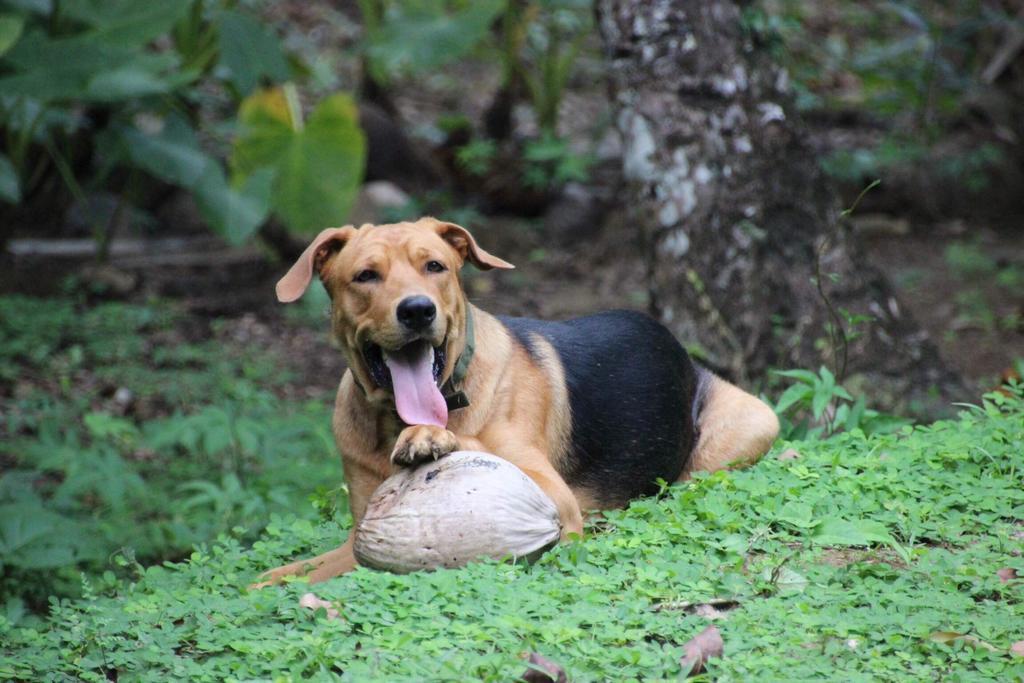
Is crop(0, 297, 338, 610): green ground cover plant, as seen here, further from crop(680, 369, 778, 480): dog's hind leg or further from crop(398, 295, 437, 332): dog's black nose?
crop(680, 369, 778, 480): dog's hind leg

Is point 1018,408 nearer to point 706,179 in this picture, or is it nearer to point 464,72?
point 706,179

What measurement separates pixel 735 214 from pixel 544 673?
446 centimetres

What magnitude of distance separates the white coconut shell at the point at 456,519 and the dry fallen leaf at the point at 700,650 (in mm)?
840

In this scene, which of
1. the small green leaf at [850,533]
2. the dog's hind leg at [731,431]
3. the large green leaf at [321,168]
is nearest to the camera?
the small green leaf at [850,533]

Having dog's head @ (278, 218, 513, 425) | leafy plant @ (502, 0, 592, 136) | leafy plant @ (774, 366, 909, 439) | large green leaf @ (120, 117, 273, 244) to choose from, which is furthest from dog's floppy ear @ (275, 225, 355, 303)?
leafy plant @ (502, 0, 592, 136)

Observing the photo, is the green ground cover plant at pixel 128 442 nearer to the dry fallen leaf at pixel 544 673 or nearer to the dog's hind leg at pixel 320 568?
the dog's hind leg at pixel 320 568

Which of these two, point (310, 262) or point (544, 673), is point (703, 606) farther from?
point (310, 262)

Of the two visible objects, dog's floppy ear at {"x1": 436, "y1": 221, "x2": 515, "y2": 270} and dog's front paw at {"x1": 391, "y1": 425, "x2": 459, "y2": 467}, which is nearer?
dog's front paw at {"x1": 391, "y1": 425, "x2": 459, "y2": 467}

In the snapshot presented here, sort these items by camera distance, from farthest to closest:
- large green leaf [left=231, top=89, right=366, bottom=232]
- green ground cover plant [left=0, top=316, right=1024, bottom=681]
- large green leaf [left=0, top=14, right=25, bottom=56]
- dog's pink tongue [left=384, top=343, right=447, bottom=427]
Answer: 1. large green leaf [left=231, top=89, right=366, bottom=232]
2. large green leaf [left=0, top=14, right=25, bottom=56]
3. dog's pink tongue [left=384, top=343, right=447, bottom=427]
4. green ground cover plant [left=0, top=316, right=1024, bottom=681]

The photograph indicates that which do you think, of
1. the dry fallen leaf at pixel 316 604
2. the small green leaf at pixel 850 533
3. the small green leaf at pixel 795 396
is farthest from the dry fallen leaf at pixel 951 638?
the small green leaf at pixel 795 396

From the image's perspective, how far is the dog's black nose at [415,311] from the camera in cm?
430

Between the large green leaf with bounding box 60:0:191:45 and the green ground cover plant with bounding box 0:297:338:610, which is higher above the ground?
the large green leaf with bounding box 60:0:191:45

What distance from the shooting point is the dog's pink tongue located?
175 inches

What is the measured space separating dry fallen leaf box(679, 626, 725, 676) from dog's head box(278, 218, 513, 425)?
139 cm
